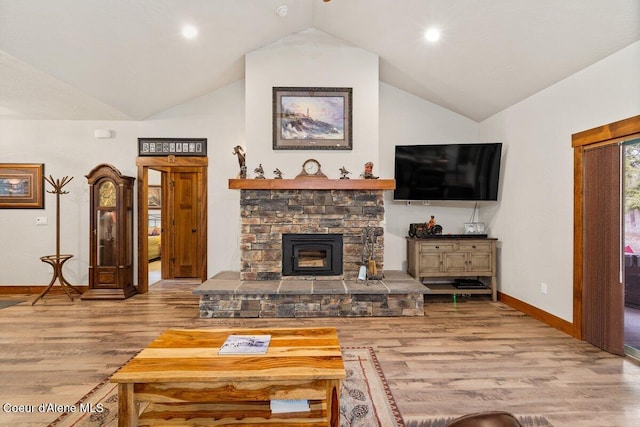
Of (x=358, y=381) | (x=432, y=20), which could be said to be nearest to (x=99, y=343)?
(x=358, y=381)

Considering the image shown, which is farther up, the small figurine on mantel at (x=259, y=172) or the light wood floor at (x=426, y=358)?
the small figurine on mantel at (x=259, y=172)

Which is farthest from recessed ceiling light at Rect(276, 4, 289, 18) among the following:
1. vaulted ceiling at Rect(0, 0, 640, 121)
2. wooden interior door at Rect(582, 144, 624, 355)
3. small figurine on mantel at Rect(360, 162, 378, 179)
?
wooden interior door at Rect(582, 144, 624, 355)

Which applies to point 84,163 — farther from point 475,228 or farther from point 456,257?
point 475,228

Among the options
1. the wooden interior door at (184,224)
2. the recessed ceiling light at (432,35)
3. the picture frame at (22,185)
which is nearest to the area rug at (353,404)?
the recessed ceiling light at (432,35)

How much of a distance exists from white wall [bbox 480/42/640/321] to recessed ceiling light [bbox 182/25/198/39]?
3.96 metres

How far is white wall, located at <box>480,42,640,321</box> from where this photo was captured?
3.12 metres

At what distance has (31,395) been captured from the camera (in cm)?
241

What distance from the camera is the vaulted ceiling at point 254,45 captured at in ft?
9.82

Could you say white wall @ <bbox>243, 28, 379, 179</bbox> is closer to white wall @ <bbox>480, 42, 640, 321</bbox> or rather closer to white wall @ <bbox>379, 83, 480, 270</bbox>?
white wall @ <bbox>379, 83, 480, 270</bbox>

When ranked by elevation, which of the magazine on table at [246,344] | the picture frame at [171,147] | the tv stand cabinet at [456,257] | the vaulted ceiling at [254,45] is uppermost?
the vaulted ceiling at [254,45]

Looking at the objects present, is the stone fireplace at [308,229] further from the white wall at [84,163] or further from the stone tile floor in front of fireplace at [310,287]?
the white wall at [84,163]

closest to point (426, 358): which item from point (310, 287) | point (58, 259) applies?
point (310, 287)

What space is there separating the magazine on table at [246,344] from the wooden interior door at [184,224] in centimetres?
486

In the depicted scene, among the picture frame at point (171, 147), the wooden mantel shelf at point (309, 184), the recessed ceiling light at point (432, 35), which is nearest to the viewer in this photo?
the recessed ceiling light at point (432, 35)
